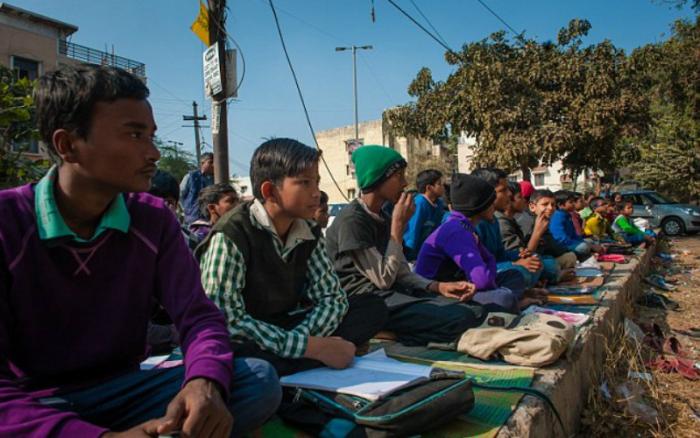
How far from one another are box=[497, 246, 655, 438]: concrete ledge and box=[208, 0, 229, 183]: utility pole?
4.15 m

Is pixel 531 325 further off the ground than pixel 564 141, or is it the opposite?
pixel 564 141

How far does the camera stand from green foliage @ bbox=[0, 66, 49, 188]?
307 cm

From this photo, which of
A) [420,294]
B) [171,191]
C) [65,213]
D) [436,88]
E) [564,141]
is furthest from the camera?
[436,88]

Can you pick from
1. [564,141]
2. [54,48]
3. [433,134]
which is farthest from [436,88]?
[54,48]

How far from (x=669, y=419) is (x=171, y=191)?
364cm

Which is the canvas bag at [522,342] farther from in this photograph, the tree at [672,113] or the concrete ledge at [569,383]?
the tree at [672,113]

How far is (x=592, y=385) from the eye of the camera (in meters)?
2.93

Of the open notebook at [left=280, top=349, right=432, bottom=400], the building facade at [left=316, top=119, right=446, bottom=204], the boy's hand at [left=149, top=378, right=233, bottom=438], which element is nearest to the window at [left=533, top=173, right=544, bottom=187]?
the building facade at [left=316, top=119, right=446, bottom=204]

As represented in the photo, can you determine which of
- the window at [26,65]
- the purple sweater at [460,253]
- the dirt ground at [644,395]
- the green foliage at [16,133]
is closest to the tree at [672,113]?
the dirt ground at [644,395]

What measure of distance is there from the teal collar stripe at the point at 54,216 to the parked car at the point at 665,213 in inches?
673

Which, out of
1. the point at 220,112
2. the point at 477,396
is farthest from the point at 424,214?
the point at 477,396

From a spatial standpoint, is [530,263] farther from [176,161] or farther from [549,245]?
[176,161]

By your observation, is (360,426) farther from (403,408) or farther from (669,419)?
(669,419)

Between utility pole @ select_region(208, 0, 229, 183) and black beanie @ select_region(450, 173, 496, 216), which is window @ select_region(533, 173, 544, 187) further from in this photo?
black beanie @ select_region(450, 173, 496, 216)
